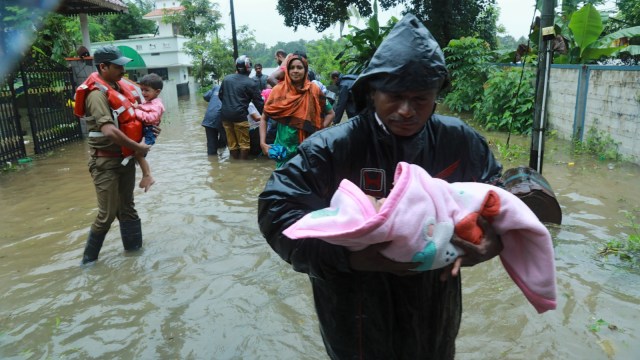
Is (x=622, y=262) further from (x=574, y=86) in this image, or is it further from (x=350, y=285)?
(x=574, y=86)

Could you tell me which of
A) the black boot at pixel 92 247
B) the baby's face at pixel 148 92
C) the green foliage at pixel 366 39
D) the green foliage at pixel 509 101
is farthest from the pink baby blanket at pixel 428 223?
the green foliage at pixel 366 39

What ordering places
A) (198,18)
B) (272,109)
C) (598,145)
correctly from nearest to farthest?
(272,109) < (598,145) < (198,18)

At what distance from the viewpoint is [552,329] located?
10.0 feet

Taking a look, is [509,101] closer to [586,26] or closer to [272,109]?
[586,26]

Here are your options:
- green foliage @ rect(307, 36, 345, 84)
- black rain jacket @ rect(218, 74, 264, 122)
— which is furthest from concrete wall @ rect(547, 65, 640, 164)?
green foliage @ rect(307, 36, 345, 84)

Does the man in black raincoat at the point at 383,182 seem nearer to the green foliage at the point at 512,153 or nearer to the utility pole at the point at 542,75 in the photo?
the utility pole at the point at 542,75

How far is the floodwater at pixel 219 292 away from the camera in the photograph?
3.04m

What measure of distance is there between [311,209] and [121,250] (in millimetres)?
3736

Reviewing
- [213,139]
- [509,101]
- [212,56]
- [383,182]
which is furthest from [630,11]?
[212,56]

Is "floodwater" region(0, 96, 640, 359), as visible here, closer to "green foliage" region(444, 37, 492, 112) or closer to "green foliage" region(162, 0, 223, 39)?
"green foliage" region(444, 37, 492, 112)

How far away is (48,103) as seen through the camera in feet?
34.0

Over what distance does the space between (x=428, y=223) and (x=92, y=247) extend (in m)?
3.89

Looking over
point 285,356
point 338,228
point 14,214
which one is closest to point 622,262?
point 285,356

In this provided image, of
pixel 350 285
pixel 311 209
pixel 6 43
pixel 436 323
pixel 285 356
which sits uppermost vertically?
pixel 6 43
